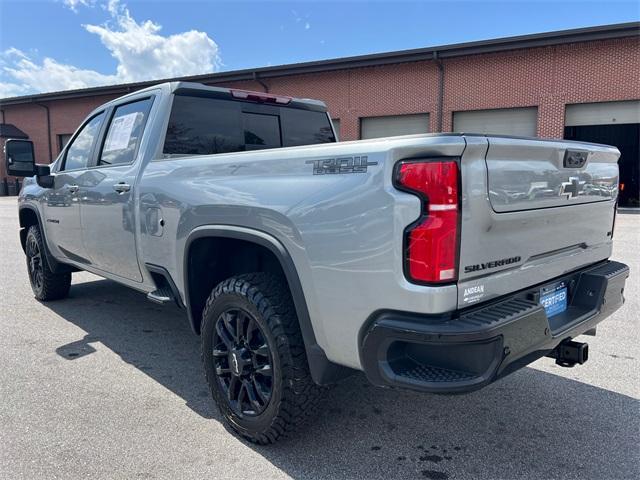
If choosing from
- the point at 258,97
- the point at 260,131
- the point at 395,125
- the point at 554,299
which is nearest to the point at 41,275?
the point at 260,131

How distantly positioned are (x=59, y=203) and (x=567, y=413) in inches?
181

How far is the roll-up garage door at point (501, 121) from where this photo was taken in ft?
61.7

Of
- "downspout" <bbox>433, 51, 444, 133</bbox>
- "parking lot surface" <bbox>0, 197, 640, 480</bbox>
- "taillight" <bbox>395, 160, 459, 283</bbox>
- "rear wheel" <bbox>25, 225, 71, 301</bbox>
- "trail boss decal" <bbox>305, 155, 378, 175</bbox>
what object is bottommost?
"parking lot surface" <bbox>0, 197, 640, 480</bbox>

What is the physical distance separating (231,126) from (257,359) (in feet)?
6.98

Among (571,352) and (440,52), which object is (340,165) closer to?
(571,352)

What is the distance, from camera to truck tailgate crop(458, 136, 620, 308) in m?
2.13

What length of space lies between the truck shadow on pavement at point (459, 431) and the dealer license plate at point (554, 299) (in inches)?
29.5

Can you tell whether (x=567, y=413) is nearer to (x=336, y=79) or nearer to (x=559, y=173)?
(x=559, y=173)

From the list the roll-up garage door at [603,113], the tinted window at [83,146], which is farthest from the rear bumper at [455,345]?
the roll-up garage door at [603,113]

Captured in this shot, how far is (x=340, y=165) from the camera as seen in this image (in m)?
2.27

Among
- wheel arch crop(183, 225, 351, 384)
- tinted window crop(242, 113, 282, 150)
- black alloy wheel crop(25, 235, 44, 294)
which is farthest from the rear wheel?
wheel arch crop(183, 225, 351, 384)

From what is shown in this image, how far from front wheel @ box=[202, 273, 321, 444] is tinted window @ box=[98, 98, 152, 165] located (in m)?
1.68

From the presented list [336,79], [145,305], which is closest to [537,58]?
[336,79]

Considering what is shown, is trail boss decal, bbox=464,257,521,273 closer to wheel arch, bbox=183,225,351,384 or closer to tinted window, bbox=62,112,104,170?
wheel arch, bbox=183,225,351,384
